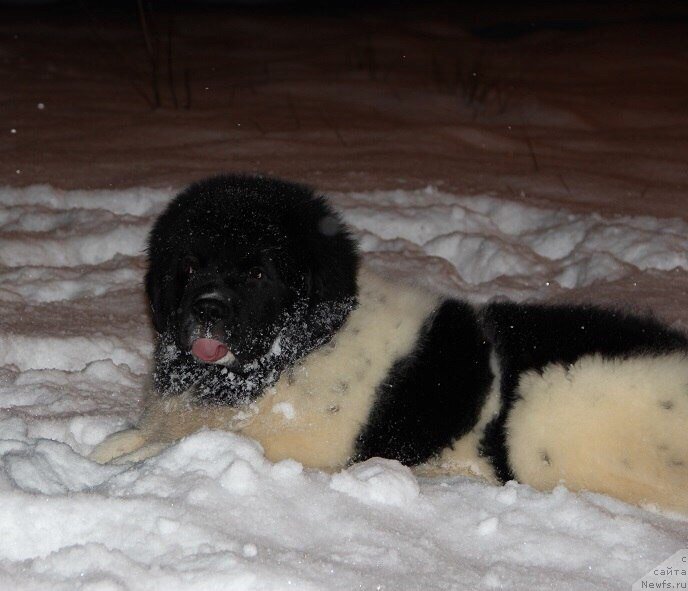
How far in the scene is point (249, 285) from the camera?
307 centimetres

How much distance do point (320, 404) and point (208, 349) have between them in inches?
16.1

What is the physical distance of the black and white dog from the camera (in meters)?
2.93

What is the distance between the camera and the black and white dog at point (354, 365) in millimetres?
2928

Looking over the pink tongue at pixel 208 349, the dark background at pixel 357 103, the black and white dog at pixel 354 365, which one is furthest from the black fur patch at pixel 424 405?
the dark background at pixel 357 103

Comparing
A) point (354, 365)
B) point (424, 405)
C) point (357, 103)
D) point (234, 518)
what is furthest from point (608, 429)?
point (357, 103)

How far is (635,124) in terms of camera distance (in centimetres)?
820

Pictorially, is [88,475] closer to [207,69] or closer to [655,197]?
[655,197]

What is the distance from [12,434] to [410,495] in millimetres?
1374

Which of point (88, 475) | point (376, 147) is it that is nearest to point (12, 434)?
point (88, 475)

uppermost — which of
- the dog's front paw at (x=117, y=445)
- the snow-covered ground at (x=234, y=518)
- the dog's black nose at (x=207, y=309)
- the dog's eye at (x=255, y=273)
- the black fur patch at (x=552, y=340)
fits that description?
the dog's eye at (x=255, y=273)

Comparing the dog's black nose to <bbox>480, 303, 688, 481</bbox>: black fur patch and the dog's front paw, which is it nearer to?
the dog's front paw

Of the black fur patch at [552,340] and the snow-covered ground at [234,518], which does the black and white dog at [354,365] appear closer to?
the black fur patch at [552,340]

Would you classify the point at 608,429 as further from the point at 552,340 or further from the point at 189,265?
the point at 189,265

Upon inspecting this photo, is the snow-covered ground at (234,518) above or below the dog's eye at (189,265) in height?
below
